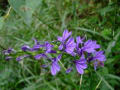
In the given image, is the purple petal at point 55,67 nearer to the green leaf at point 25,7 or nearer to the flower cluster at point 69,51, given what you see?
the flower cluster at point 69,51

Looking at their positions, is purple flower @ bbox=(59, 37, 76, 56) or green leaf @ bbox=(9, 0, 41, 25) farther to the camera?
purple flower @ bbox=(59, 37, 76, 56)

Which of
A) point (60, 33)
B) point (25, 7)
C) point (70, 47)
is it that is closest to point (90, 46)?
point (70, 47)

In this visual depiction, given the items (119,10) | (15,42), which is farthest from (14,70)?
(119,10)

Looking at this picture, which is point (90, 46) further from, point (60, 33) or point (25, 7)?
point (60, 33)

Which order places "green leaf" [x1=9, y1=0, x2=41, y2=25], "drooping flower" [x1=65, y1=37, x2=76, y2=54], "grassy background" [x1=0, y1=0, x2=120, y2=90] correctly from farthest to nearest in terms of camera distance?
"grassy background" [x1=0, y1=0, x2=120, y2=90], "drooping flower" [x1=65, y1=37, x2=76, y2=54], "green leaf" [x1=9, y1=0, x2=41, y2=25]

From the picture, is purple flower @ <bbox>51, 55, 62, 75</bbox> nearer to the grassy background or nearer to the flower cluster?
the flower cluster

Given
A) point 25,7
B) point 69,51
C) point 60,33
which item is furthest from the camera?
point 60,33

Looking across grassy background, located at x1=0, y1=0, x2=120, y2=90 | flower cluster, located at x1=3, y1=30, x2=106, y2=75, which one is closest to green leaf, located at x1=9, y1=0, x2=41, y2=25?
grassy background, located at x1=0, y1=0, x2=120, y2=90

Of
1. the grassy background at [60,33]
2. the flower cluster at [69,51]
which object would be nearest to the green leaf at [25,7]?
the grassy background at [60,33]

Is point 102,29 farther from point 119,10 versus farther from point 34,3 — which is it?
point 34,3
